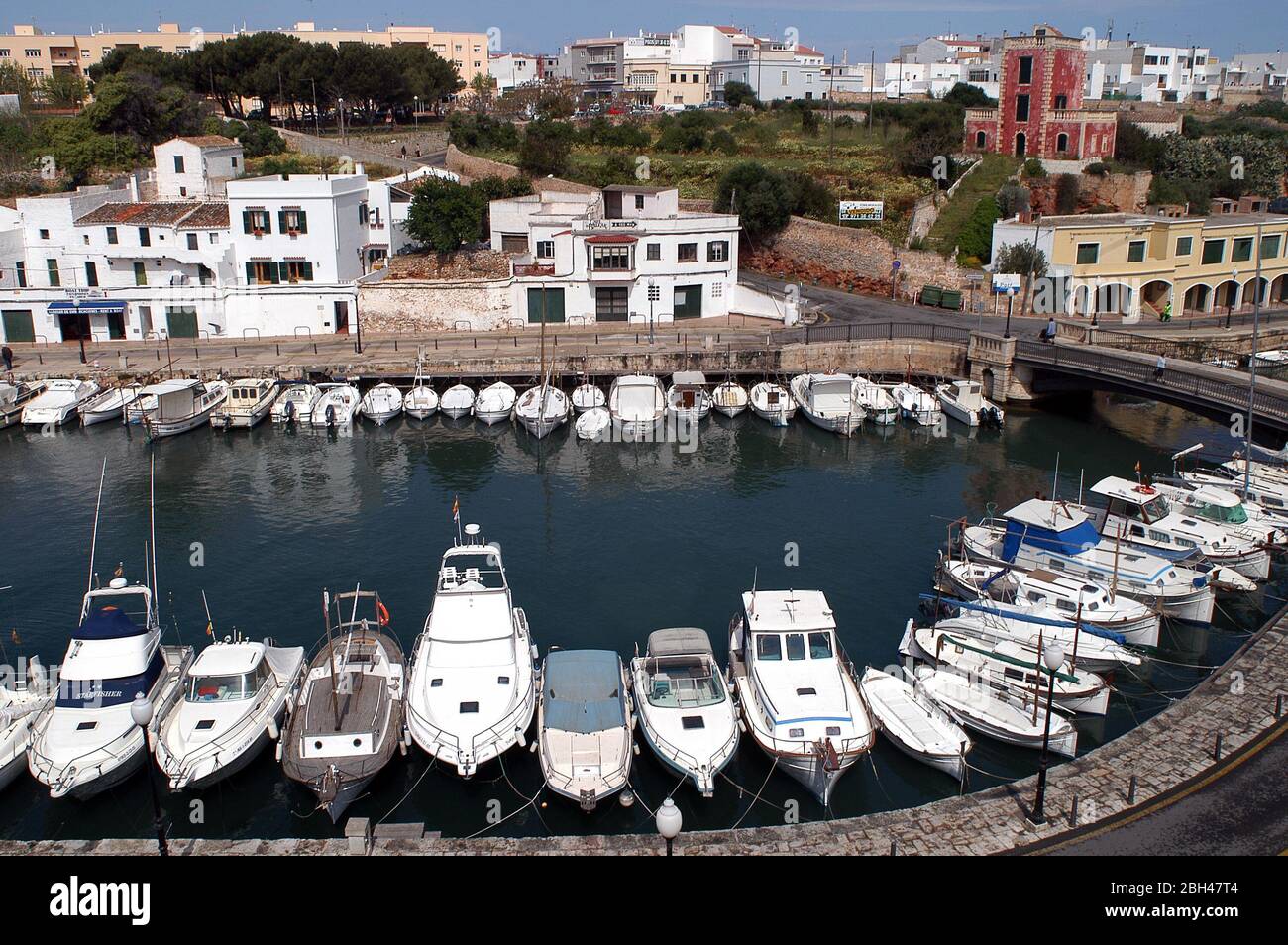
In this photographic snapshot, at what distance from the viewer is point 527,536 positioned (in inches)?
1266

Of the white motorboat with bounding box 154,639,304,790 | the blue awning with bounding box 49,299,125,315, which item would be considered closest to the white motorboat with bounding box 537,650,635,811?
the white motorboat with bounding box 154,639,304,790

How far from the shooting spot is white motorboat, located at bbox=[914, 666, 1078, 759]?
20.5m

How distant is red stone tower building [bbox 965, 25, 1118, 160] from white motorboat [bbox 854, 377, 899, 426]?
28359 millimetres

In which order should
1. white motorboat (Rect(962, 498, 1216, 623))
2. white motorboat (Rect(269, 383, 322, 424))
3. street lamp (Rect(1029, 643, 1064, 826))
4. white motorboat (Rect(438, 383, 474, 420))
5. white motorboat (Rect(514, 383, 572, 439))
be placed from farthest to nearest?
white motorboat (Rect(438, 383, 474, 420)) < white motorboat (Rect(269, 383, 322, 424)) < white motorboat (Rect(514, 383, 572, 439)) < white motorboat (Rect(962, 498, 1216, 623)) < street lamp (Rect(1029, 643, 1064, 826))

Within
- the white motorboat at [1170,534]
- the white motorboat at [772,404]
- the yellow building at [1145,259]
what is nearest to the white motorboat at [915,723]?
the white motorboat at [1170,534]

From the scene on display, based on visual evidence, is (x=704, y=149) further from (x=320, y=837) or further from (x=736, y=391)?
(x=320, y=837)

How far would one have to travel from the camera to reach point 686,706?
2059cm

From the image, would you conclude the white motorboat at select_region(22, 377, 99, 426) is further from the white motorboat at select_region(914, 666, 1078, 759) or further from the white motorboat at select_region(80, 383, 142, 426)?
the white motorboat at select_region(914, 666, 1078, 759)

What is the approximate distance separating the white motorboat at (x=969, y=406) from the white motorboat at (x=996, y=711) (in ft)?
73.5

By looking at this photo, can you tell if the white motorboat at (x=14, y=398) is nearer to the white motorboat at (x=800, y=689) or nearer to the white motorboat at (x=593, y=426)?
the white motorboat at (x=593, y=426)

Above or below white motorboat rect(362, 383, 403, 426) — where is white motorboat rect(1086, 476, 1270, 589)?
below

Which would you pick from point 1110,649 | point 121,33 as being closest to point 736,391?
point 1110,649

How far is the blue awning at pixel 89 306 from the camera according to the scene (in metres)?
49.8

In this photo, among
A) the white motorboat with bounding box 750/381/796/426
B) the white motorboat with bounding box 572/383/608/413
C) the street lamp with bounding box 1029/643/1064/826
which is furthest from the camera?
the white motorboat with bounding box 572/383/608/413
